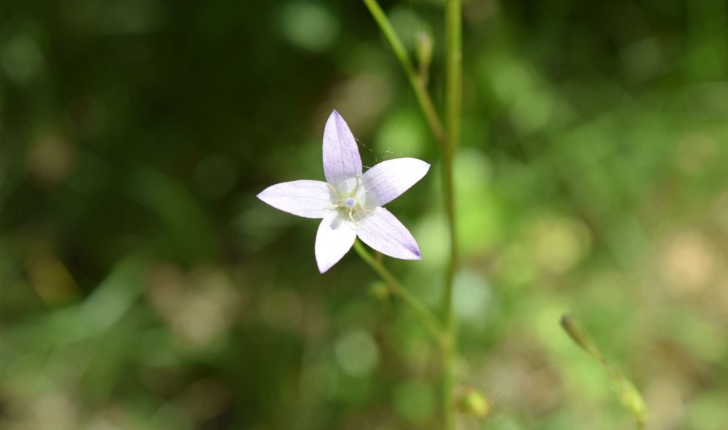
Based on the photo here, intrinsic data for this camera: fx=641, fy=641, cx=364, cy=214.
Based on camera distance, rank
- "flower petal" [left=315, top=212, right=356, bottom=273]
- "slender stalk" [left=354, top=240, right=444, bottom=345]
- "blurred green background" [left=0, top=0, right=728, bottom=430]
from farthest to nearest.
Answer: "blurred green background" [left=0, top=0, right=728, bottom=430] < "slender stalk" [left=354, top=240, right=444, bottom=345] < "flower petal" [left=315, top=212, right=356, bottom=273]

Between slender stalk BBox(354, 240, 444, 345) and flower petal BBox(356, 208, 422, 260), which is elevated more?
flower petal BBox(356, 208, 422, 260)

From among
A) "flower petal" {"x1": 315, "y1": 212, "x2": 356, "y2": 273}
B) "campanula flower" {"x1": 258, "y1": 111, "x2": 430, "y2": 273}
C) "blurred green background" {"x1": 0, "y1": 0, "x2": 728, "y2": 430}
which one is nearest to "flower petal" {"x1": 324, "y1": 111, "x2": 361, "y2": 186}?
"campanula flower" {"x1": 258, "y1": 111, "x2": 430, "y2": 273}

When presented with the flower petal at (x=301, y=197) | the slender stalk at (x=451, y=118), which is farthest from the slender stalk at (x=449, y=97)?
the flower petal at (x=301, y=197)

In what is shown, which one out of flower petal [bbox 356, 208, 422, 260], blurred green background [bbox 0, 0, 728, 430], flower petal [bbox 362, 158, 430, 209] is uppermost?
flower petal [bbox 362, 158, 430, 209]

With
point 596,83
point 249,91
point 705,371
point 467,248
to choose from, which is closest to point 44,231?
point 249,91

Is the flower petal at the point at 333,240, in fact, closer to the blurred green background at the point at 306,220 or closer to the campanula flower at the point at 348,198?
the campanula flower at the point at 348,198

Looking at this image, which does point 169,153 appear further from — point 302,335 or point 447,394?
point 447,394

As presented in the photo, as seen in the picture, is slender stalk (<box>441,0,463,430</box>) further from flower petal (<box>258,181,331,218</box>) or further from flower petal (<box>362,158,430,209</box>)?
flower petal (<box>258,181,331,218</box>)

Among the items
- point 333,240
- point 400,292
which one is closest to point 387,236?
point 333,240
